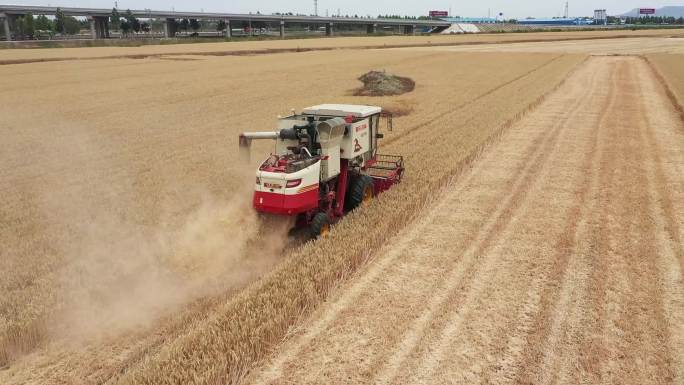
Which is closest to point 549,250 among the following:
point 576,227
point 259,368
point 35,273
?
point 576,227

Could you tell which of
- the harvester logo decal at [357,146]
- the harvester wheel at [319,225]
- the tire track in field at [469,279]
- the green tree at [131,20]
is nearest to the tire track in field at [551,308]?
the tire track in field at [469,279]

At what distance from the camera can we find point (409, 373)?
216 inches

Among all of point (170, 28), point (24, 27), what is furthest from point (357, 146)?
point (24, 27)

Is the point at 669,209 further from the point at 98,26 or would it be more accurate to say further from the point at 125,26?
the point at 125,26

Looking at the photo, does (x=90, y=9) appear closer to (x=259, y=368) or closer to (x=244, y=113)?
(x=244, y=113)

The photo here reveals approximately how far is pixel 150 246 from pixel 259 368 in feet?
13.7

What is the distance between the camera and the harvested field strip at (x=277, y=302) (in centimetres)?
528

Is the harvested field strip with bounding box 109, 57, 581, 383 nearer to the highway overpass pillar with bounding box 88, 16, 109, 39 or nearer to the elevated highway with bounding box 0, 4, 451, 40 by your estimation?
the elevated highway with bounding box 0, 4, 451, 40

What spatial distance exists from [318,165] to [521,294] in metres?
3.73

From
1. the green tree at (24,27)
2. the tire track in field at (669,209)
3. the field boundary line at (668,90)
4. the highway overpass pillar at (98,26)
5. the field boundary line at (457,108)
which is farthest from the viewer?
the green tree at (24,27)

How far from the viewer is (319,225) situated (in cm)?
876

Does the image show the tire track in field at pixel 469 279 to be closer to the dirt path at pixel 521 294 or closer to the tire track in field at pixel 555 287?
the dirt path at pixel 521 294

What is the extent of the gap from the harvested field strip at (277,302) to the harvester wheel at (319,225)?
208 mm

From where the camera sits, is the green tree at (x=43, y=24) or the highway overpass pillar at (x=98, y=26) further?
the green tree at (x=43, y=24)
